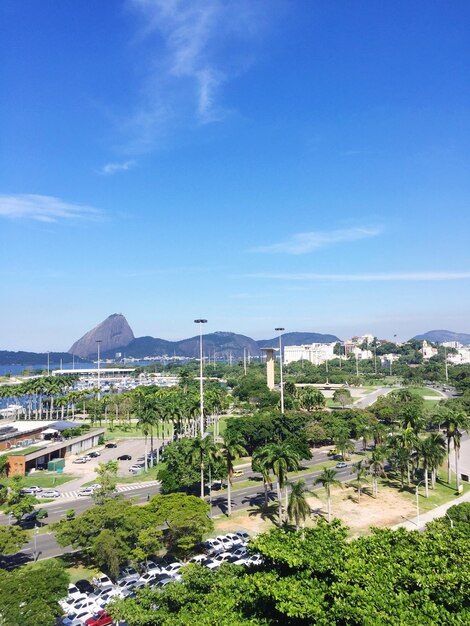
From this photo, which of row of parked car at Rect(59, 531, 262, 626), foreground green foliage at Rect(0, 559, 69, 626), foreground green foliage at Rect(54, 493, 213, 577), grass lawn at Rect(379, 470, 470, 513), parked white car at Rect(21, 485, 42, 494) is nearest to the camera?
foreground green foliage at Rect(0, 559, 69, 626)

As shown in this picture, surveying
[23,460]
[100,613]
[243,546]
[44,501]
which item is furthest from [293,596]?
[23,460]

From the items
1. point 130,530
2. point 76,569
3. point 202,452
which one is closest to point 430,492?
point 202,452

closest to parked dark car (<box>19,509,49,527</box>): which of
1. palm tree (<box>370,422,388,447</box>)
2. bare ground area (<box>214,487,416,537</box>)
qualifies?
bare ground area (<box>214,487,416,537</box>)

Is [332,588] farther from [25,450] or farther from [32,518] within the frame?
[25,450]

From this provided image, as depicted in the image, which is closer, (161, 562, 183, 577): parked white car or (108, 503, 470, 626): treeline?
(108, 503, 470, 626): treeline

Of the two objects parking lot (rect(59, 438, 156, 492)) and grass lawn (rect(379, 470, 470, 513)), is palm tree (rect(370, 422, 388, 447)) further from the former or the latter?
parking lot (rect(59, 438, 156, 492))

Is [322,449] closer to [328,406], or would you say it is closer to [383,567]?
[328,406]
